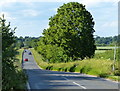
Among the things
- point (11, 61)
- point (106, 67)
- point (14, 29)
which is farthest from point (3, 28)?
point (106, 67)

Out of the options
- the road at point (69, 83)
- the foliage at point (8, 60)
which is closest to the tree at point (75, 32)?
the road at point (69, 83)

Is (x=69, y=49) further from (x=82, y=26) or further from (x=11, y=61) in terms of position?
(x=11, y=61)

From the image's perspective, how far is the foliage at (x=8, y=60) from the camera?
15.7 metres

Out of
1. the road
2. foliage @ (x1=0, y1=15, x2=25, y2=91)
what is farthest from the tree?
foliage @ (x1=0, y1=15, x2=25, y2=91)

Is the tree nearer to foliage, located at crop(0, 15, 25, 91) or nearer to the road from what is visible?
the road

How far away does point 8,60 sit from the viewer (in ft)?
53.9

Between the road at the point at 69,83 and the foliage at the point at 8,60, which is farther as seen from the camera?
the road at the point at 69,83

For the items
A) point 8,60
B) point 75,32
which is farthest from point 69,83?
point 75,32

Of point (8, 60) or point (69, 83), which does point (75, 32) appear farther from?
point (8, 60)

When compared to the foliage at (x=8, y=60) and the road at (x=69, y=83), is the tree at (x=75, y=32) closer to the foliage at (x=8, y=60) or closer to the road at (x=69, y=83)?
the road at (x=69, y=83)

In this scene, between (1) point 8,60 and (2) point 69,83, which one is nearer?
(1) point 8,60

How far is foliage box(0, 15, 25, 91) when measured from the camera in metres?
15.7

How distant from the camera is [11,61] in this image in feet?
54.4

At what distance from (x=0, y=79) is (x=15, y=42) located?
100 inches
